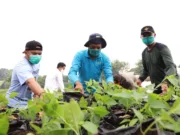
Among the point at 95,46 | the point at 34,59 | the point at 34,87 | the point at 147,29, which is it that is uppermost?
the point at 147,29

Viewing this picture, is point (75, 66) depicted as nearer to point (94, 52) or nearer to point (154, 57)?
point (94, 52)

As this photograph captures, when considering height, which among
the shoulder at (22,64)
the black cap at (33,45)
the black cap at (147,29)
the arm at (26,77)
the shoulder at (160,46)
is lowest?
the arm at (26,77)

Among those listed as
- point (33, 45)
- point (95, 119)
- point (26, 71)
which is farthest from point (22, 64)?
point (95, 119)

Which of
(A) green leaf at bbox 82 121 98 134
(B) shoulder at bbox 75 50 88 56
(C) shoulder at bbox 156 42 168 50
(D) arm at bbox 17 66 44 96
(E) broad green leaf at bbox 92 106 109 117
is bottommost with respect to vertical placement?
(D) arm at bbox 17 66 44 96

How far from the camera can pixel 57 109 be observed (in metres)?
0.58

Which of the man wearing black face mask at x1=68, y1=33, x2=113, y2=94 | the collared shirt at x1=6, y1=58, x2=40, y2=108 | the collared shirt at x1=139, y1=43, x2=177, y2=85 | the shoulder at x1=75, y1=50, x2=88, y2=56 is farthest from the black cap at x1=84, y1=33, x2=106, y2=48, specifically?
the collared shirt at x1=139, y1=43, x2=177, y2=85

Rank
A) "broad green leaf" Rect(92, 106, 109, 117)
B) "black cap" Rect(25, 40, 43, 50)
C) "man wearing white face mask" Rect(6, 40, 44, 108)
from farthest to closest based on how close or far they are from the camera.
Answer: "black cap" Rect(25, 40, 43, 50), "man wearing white face mask" Rect(6, 40, 44, 108), "broad green leaf" Rect(92, 106, 109, 117)

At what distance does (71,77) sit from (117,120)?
7.69 ft

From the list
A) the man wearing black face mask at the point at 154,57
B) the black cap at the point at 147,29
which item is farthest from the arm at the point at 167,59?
the black cap at the point at 147,29

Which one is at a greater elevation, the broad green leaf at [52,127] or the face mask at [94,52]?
the face mask at [94,52]

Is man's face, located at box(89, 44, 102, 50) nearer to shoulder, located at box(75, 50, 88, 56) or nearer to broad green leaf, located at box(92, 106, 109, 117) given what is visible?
shoulder, located at box(75, 50, 88, 56)

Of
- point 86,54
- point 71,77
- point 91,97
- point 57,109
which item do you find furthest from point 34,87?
point 57,109

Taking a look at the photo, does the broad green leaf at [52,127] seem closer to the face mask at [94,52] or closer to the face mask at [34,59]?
the face mask at [34,59]

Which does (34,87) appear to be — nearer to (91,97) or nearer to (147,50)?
(91,97)
